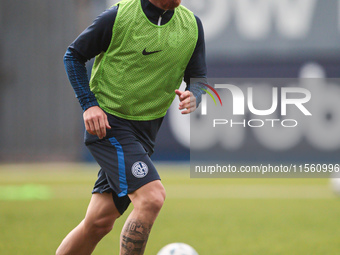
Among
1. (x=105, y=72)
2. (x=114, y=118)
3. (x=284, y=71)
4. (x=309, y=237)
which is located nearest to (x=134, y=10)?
(x=105, y=72)

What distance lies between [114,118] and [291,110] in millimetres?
12598

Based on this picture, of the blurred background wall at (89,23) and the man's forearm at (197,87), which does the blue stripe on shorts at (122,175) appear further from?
the blurred background wall at (89,23)

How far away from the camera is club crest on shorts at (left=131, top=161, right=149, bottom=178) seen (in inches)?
158

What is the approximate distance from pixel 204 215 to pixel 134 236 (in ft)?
17.1

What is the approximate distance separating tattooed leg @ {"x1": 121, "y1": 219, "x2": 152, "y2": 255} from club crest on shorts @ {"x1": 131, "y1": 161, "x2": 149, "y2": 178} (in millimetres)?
280

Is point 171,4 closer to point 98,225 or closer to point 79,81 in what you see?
point 79,81

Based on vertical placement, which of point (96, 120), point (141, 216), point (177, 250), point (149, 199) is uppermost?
point (96, 120)

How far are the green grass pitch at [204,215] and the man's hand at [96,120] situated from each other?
2202 millimetres

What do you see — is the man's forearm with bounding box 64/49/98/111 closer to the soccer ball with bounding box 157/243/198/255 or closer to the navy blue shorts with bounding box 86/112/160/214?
the navy blue shorts with bounding box 86/112/160/214

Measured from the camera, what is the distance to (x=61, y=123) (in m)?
18.6

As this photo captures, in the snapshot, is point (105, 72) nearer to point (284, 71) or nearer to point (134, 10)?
point (134, 10)

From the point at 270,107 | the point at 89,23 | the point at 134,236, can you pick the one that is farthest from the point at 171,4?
the point at 89,23

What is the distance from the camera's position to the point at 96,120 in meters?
4.11

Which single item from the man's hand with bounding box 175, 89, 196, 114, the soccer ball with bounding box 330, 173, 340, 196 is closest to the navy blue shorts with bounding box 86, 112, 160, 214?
the man's hand with bounding box 175, 89, 196, 114
